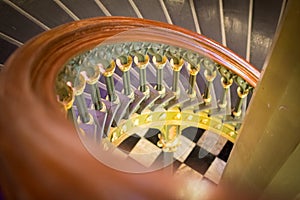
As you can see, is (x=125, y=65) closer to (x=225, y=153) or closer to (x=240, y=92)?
(x=240, y=92)

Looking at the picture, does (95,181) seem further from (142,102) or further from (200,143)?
(200,143)

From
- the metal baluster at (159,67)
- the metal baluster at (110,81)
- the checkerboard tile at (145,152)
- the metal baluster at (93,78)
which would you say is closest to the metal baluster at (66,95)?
the metal baluster at (93,78)

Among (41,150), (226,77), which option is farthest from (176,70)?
(41,150)

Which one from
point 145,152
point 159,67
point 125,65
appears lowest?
point 145,152

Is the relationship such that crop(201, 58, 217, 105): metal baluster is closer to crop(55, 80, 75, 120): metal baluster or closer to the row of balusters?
the row of balusters

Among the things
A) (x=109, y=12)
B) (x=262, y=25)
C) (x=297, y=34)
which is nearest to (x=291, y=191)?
(x=297, y=34)

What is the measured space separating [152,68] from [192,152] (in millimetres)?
1146

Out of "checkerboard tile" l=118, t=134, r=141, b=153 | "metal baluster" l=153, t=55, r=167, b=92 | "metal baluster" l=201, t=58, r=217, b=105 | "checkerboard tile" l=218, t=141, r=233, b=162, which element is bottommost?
"checkerboard tile" l=118, t=134, r=141, b=153

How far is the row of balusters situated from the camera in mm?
1619

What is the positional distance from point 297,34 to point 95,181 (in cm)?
49

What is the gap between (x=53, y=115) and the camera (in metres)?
0.86

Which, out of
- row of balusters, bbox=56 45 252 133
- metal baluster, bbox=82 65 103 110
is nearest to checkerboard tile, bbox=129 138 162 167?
row of balusters, bbox=56 45 252 133

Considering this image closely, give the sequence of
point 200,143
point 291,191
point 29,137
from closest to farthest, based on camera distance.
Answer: point 29,137 → point 291,191 → point 200,143

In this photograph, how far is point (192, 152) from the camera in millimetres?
3754
